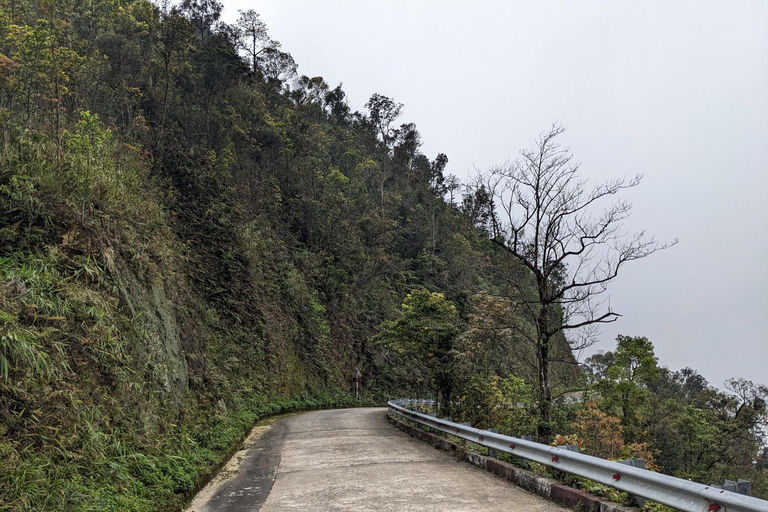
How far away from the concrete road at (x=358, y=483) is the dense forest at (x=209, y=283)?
825mm

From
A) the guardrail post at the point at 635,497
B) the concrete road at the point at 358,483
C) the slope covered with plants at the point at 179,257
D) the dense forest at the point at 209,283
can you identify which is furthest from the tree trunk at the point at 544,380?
the guardrail post at the point at 635,497

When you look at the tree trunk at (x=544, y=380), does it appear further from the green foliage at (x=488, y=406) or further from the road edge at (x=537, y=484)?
the road edge at (x=537, y=484)

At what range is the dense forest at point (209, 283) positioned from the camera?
646cm

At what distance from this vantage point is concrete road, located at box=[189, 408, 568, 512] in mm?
5743

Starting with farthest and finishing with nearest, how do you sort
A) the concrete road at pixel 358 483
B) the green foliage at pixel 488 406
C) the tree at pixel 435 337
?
the tree at pixel 435 337 < the green foliage at pixel 488 406 < the concrete road at pixel 358 483

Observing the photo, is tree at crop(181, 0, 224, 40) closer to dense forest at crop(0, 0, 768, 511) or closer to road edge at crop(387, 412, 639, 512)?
dense forest at crop(0, 0, 768, 511)

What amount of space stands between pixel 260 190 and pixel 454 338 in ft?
70.0

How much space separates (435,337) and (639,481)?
9.61m

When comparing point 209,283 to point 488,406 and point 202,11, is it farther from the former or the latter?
point 202,11

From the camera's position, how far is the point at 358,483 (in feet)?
22.4

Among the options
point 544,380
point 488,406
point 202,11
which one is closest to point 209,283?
point 488,406

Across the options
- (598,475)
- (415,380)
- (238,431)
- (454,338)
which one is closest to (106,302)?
(238,431)

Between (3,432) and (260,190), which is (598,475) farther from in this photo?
(260,190)

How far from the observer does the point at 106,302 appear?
802cm
